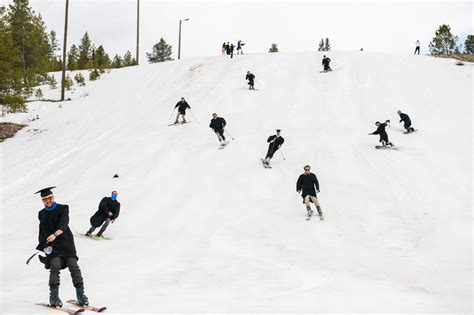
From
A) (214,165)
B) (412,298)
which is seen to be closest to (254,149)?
(214,165)

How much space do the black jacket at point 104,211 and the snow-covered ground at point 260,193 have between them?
653mm

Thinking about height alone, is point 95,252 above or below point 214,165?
below

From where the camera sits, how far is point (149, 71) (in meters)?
43.4

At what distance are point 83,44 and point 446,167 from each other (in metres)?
76.7

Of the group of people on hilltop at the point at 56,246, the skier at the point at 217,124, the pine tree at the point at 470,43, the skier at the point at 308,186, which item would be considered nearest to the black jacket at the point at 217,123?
the skier at the point at 217,124

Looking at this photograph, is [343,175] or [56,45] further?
[56,45]

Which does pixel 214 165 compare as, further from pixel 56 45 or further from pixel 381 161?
pixel 56 45

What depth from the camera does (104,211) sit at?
42.9ft

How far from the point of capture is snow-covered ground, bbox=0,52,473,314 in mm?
8180

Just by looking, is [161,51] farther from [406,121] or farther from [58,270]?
[58,270]

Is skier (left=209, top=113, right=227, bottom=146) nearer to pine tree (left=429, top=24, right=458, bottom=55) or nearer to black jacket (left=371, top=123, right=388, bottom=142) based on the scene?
black jacket (left=371, top=123, right=388, bottom=142)

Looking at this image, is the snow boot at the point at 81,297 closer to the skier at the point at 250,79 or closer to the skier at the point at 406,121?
the skier at the point at 406,121

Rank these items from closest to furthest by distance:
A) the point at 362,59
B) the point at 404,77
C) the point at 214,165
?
the point at 214,165 → the point at 404,77 → the point at 362,59

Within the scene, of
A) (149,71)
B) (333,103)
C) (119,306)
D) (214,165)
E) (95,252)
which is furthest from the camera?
(149,71)
